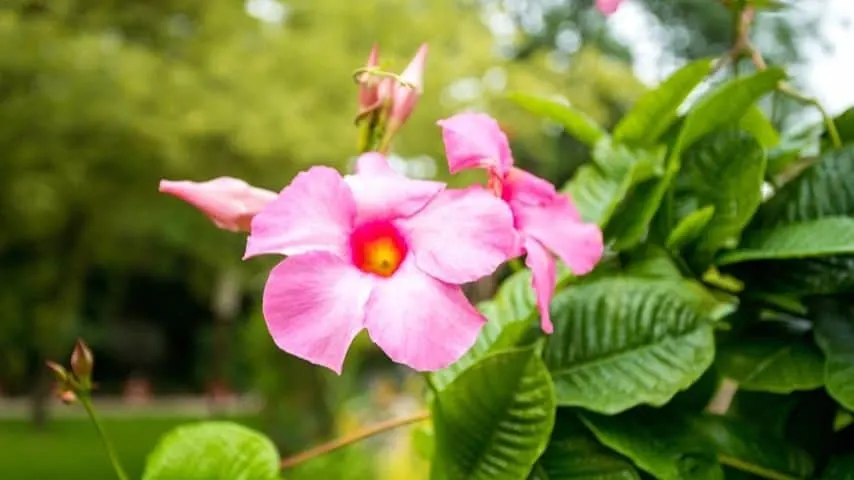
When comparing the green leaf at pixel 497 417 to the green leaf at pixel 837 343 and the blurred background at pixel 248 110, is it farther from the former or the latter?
the blurred background at pixel 248 110

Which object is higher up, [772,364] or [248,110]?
[772,364]

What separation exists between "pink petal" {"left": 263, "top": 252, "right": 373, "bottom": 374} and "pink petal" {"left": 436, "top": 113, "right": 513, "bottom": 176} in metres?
0.10

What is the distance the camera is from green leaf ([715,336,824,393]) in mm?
573

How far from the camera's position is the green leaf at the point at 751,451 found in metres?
0.58

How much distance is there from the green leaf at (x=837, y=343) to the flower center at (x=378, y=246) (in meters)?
0.27

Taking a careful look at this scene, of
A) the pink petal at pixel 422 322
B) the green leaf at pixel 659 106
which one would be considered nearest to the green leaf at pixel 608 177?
the green leaf at pixel 659 106

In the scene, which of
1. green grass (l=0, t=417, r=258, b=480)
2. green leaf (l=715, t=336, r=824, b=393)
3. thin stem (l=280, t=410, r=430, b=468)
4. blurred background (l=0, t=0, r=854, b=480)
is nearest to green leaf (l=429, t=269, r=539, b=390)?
thin stem (l=280, t=410, r=430, b=468)

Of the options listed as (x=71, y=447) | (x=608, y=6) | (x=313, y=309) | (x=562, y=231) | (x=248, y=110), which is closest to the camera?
(x=313, y=309)

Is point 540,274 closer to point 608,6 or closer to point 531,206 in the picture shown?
point 531,206

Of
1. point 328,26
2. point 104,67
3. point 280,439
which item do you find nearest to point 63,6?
point 104,67

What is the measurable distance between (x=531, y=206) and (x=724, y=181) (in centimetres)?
18

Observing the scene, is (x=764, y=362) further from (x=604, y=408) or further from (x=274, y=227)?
(x=274, y=227)

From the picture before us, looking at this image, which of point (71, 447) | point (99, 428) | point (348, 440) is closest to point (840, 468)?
point (348, 440)

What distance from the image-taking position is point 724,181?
608 mm
